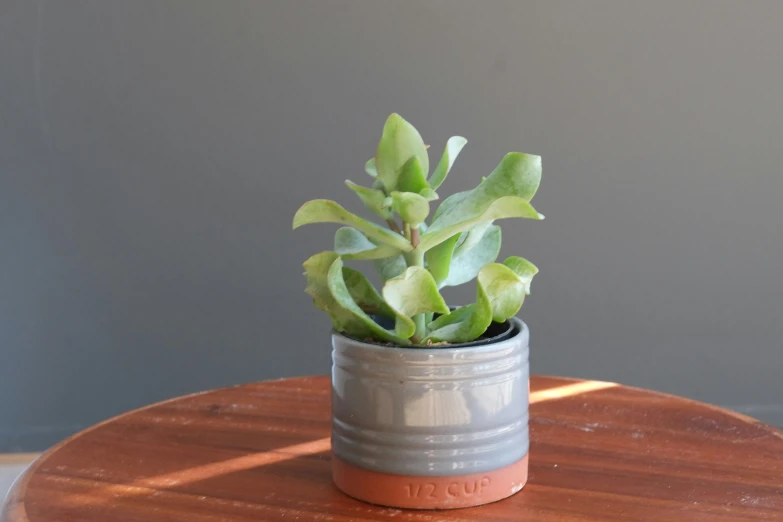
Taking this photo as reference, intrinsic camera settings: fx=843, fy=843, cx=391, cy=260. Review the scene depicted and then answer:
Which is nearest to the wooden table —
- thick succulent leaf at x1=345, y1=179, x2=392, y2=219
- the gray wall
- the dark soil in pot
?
the dark soil in pot

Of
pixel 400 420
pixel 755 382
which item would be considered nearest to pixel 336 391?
pixel 400 420

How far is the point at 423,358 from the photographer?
24.8 inches

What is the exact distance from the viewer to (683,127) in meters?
1.79

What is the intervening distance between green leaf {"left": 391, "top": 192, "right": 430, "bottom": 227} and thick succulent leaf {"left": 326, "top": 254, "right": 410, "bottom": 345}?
A: 61 millimetres

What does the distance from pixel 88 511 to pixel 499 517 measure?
0.31 m

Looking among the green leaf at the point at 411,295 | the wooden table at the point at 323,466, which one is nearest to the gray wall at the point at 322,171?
the wooden table at the point at 323,466

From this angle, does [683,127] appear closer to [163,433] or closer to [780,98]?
[780,98]

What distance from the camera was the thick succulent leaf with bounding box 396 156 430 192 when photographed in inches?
25.4

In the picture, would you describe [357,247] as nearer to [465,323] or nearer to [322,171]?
[465,323]

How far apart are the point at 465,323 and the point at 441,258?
0.18ft

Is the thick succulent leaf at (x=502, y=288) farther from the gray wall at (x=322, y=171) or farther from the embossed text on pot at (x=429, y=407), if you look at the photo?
the gray wall at (x=322, y=171)

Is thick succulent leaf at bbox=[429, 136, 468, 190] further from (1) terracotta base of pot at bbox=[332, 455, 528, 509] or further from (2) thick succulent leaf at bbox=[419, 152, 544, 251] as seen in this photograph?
(1) terracotta base of pot at bbox=[332, 455, 528, 509]

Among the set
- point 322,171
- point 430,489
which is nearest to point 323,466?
point 430,489

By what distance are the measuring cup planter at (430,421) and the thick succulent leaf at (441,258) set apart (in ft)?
0.21
